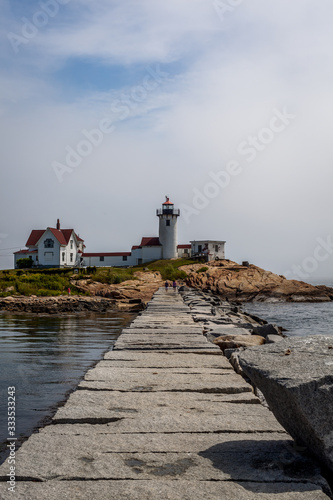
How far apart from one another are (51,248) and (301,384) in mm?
59844

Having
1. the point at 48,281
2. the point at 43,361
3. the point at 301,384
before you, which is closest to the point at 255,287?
the point at 48,281

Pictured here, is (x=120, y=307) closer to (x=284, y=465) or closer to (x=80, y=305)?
(x=80, y=305)

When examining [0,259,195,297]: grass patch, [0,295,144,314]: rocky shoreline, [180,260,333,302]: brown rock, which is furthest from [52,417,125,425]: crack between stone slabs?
[180,260,333,302]: brown rock

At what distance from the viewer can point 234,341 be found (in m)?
10.1

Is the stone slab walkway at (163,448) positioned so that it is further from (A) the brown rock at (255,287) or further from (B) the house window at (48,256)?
(B) the house window at (48,256)

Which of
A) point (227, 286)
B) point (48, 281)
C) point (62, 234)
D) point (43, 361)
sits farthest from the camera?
point (62, 234)

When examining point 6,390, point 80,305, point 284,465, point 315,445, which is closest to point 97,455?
point 284,465

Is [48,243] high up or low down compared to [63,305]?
up

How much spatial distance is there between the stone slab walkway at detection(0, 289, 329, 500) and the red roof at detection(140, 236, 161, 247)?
66505 mm

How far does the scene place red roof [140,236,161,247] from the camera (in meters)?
72.8

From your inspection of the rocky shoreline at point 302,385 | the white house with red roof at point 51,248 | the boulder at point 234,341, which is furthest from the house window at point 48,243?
the rocky shoreline at point 302,385

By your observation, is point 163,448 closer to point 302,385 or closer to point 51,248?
point 302,385

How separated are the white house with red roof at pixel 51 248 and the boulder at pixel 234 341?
5173cm

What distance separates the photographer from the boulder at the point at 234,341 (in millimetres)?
9914
